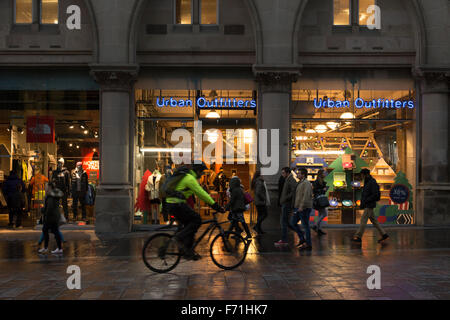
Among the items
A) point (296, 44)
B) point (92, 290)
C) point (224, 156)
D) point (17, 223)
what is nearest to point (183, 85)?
point (224, 156)

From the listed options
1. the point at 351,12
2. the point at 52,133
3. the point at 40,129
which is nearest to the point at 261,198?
the point at 351,12

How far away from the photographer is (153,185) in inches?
663

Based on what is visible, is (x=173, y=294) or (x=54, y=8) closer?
(x=173, y=294)

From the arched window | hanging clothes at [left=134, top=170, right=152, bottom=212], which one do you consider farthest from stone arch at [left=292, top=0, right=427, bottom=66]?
the arched window

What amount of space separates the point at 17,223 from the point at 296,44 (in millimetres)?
10584

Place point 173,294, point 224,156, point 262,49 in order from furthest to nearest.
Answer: point 224,156
point 262,49
point 173,294

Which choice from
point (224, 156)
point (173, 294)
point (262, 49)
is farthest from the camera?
point (224, 156)

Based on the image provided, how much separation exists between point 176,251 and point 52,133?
9.38 metres

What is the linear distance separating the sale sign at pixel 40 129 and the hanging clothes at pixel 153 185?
135 inches

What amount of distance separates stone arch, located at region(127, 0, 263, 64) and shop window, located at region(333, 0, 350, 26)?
273 centimetres

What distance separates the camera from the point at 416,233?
1513 cm

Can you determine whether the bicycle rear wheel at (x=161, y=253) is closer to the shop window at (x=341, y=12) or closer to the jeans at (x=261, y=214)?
the jeans at (x=261, y=214)

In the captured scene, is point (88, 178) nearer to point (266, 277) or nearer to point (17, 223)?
point (17, 223)

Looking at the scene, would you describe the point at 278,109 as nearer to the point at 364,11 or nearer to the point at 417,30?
the point at 364,11
